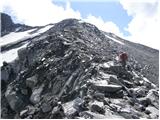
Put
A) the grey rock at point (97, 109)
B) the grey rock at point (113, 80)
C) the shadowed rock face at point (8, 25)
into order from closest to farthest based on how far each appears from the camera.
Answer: the grey rock at point (97, 109) → the grey rock at point (113, 80) → the shadowed rock face at point (8, 25)

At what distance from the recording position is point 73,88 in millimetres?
29531

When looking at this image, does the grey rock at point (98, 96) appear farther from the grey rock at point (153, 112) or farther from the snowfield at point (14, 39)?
the snowfield at point (14, 39)

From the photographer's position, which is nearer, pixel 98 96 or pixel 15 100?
pixel 98 96

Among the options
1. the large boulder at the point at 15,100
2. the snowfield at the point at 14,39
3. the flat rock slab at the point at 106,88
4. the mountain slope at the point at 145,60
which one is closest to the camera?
the flat rock slab at the point at 106,88

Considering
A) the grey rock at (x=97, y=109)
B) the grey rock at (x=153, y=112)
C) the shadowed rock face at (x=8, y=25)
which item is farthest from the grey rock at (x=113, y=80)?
the shadowed rock face at (x=8, y=25)

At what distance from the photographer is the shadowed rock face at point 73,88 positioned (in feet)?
75.4

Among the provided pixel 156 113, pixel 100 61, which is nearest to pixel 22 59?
pixel 100 61

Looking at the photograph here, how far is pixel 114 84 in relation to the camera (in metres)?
26.7

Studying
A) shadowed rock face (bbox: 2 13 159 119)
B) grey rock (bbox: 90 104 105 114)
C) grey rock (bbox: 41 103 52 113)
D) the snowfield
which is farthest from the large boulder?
the snowfield

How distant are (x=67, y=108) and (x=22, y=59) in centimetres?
2703

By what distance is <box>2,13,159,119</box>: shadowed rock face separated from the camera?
2297 centimetres

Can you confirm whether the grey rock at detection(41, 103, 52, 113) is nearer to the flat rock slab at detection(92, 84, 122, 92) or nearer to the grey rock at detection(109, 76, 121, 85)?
the flat rock slab at detection(92, 84, 122, 92)

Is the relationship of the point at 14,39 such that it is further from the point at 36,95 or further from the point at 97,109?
the point at 97,109

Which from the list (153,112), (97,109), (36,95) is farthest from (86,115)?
(36,95)
